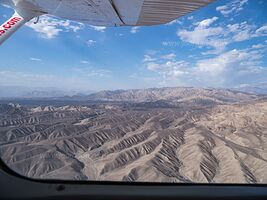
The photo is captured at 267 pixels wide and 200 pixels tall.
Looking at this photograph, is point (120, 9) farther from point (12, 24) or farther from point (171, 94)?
point (171, 94)

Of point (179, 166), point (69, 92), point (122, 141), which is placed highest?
point (69, 92)

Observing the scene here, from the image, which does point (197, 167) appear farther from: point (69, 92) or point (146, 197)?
point (69, 92)

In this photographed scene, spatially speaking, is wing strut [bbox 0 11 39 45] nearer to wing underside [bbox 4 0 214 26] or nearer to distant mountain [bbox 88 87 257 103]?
wing underside [bbox 4 0 214 26]

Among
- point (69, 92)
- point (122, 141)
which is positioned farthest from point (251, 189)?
point (69, 92)

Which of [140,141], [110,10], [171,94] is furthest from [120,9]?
[171,94]

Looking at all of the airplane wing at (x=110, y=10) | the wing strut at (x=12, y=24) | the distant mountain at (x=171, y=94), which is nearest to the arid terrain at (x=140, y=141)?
the wing strut at (x=12, y=24)

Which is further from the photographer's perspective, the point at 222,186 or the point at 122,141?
the point at 122,141

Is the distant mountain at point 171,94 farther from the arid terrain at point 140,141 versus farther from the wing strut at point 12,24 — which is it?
the wing strut at point 12,24

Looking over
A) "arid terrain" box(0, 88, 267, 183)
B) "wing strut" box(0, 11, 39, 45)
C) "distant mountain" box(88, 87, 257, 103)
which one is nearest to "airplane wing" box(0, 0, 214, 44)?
"wing strut" box(0, 11, 39, 45)
